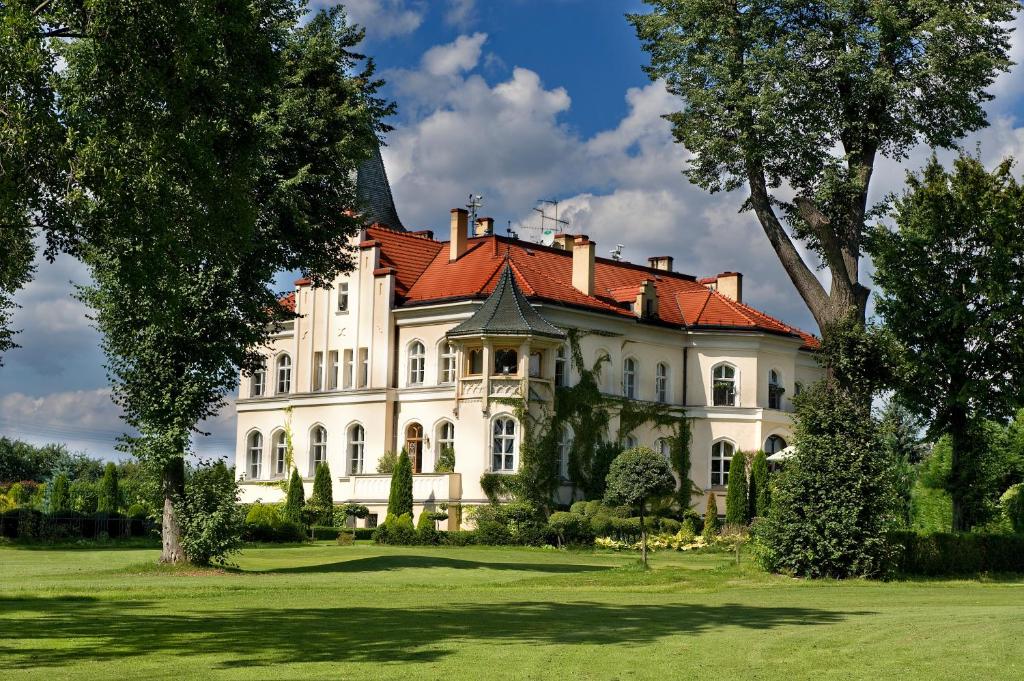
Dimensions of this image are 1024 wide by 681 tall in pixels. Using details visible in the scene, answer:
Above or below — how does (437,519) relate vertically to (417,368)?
below

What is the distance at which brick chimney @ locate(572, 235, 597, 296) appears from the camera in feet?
184

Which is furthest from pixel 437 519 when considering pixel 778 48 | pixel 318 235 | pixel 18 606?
pixel 18 606

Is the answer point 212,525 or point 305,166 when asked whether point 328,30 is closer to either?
point 305,166

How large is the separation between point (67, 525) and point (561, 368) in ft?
65.0

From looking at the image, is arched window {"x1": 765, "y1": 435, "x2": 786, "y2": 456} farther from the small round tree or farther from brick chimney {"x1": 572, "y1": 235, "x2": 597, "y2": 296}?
the small round tree

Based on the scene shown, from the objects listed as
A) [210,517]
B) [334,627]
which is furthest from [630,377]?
[334,627]

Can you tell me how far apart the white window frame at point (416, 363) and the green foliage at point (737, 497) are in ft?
45.0

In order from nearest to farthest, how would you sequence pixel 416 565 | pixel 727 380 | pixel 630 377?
1. pixel 416 565
2. pixel 630 377
3. pixel 727 380

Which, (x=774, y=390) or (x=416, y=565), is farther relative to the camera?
(x=774, y=390)

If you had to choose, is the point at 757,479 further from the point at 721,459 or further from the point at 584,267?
the point at 584,267

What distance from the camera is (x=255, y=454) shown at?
59.9 meters

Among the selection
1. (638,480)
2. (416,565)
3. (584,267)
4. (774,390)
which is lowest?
(416,565)

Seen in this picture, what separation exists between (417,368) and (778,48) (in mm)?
26465

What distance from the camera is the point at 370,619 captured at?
59.5 ft
